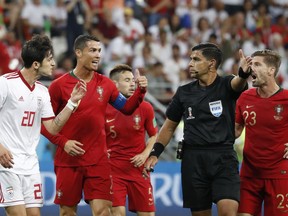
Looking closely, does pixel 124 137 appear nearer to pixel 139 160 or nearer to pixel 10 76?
pixel 139 160

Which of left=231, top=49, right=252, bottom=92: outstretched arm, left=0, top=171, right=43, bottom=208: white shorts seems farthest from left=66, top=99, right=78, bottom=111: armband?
left=231, top=49, right=252, bottom=92: outstretched arm

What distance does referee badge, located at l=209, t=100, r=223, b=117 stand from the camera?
1101 cm

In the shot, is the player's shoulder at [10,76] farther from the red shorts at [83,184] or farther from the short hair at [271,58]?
the short hair at [271,58]

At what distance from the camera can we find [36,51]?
34.9ft

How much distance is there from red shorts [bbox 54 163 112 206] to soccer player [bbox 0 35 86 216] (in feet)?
3.38

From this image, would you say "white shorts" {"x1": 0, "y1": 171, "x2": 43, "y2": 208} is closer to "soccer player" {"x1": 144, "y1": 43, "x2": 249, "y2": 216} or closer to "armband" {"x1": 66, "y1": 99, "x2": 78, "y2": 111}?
"armband" {"x1": 66, "y1": 99, "x2": 78, "y2": 111}

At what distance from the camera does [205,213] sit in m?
11.0

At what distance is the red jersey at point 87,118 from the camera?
37.4ft

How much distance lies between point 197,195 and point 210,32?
37.6 ft

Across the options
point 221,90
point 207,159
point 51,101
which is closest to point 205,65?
point 221,90

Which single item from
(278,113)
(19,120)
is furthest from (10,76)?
(278,113)

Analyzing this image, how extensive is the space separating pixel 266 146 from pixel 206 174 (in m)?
0.83

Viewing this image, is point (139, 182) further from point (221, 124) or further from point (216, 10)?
point (216, 10)

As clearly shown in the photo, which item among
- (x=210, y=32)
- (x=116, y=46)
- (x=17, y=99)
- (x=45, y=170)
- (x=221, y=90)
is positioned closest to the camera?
(x=17, y=99)
